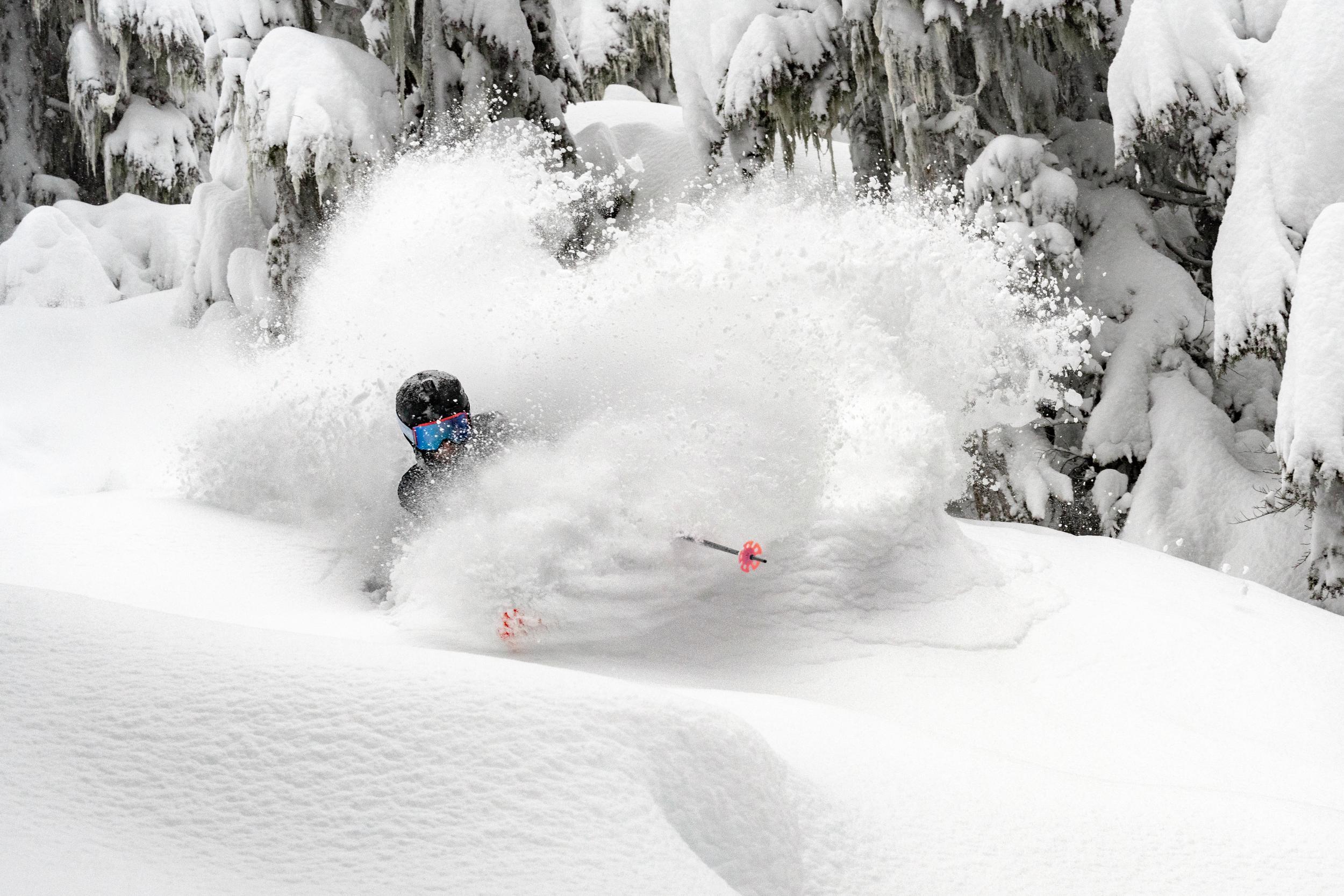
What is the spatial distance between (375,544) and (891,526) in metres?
2.56

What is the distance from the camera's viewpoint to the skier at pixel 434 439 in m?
5.02

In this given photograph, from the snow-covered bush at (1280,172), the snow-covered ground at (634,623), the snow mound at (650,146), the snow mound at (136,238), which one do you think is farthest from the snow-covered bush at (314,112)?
the snow mound at (136,238)

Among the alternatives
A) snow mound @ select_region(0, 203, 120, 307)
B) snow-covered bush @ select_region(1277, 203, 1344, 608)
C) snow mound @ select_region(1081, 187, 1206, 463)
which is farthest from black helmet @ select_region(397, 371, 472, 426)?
snow mound @ select_region(0, 203, 120, 307)

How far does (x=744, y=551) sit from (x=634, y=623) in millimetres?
574

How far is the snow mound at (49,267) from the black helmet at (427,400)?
29.0 ft

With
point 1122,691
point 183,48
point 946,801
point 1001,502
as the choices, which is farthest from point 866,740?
point 183,48

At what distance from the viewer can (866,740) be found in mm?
2955

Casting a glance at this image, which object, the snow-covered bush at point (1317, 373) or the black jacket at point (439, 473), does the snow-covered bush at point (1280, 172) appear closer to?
the snow-covered bush at point (1317, 373)

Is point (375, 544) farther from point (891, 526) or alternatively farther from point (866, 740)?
point (866, 740)

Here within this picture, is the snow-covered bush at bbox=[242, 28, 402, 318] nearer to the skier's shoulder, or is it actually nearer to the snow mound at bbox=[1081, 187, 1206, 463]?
the skier's shoulder

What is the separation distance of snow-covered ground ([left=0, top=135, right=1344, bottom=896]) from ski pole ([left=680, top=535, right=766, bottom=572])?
127mm

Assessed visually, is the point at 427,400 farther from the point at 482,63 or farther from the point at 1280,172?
the point at 1280,172

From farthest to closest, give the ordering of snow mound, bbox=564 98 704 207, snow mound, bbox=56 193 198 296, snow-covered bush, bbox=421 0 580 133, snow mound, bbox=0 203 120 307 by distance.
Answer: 1. snow mound, bbox=56 193 198 296
2. snow mound, bbox=0 203 120 307
3. snow mound, bbox=564 98 704 207
4. snow-covered bush, bbox=421 0 580 133

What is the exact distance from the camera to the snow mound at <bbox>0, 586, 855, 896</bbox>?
1.73 metres
